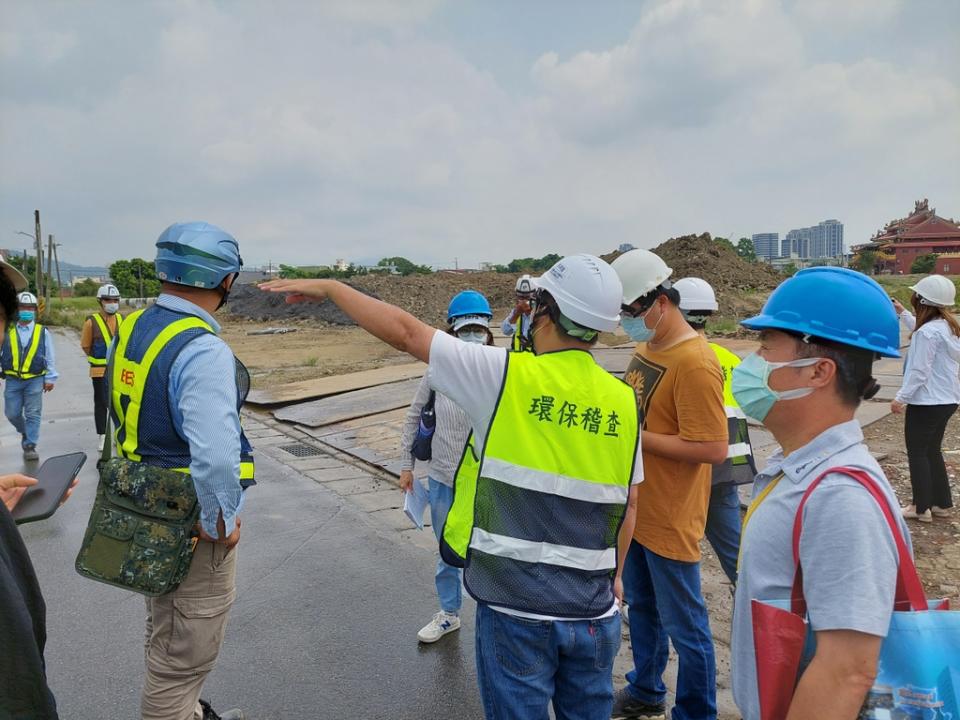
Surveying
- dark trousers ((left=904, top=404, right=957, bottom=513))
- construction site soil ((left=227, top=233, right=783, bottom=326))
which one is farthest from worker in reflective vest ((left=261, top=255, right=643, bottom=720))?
construction site soil ((left=227, top=233, right=783, bottom=326))

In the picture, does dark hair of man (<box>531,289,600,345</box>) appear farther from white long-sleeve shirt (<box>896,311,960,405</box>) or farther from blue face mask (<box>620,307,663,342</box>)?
white long-sleeve shirt (<box>896,311,960,405</box>)

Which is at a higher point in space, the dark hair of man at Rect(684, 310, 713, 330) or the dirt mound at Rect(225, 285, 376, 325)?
the dark hair of man at Rect(684, 310, 713, 330)

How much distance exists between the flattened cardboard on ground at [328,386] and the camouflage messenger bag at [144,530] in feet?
29.0

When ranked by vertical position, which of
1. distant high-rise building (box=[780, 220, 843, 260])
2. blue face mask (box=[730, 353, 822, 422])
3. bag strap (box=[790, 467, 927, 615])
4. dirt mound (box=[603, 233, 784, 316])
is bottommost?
bag strap (box=[790, 467, 927, 615])

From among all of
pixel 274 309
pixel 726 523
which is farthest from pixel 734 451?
pixel 274 309

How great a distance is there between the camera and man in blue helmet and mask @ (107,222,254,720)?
8.02ft

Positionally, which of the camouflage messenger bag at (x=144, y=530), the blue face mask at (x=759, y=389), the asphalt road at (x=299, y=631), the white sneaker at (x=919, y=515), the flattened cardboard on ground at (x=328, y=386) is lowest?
the asphalt road at (x=299, y=631)

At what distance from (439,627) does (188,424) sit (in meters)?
2.16

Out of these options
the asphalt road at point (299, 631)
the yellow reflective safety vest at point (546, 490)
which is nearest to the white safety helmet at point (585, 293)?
the yellow reflective safety vest at point (546, 490)

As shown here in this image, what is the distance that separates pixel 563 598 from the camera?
6.40ft

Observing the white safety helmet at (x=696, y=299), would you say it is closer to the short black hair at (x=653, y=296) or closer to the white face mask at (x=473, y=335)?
the short black hair at (x=653, y=296)

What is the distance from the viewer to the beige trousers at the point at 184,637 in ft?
8.36

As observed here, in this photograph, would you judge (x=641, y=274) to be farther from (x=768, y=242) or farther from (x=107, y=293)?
(x=768, y=242)

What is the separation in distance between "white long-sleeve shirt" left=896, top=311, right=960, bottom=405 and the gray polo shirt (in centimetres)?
469
